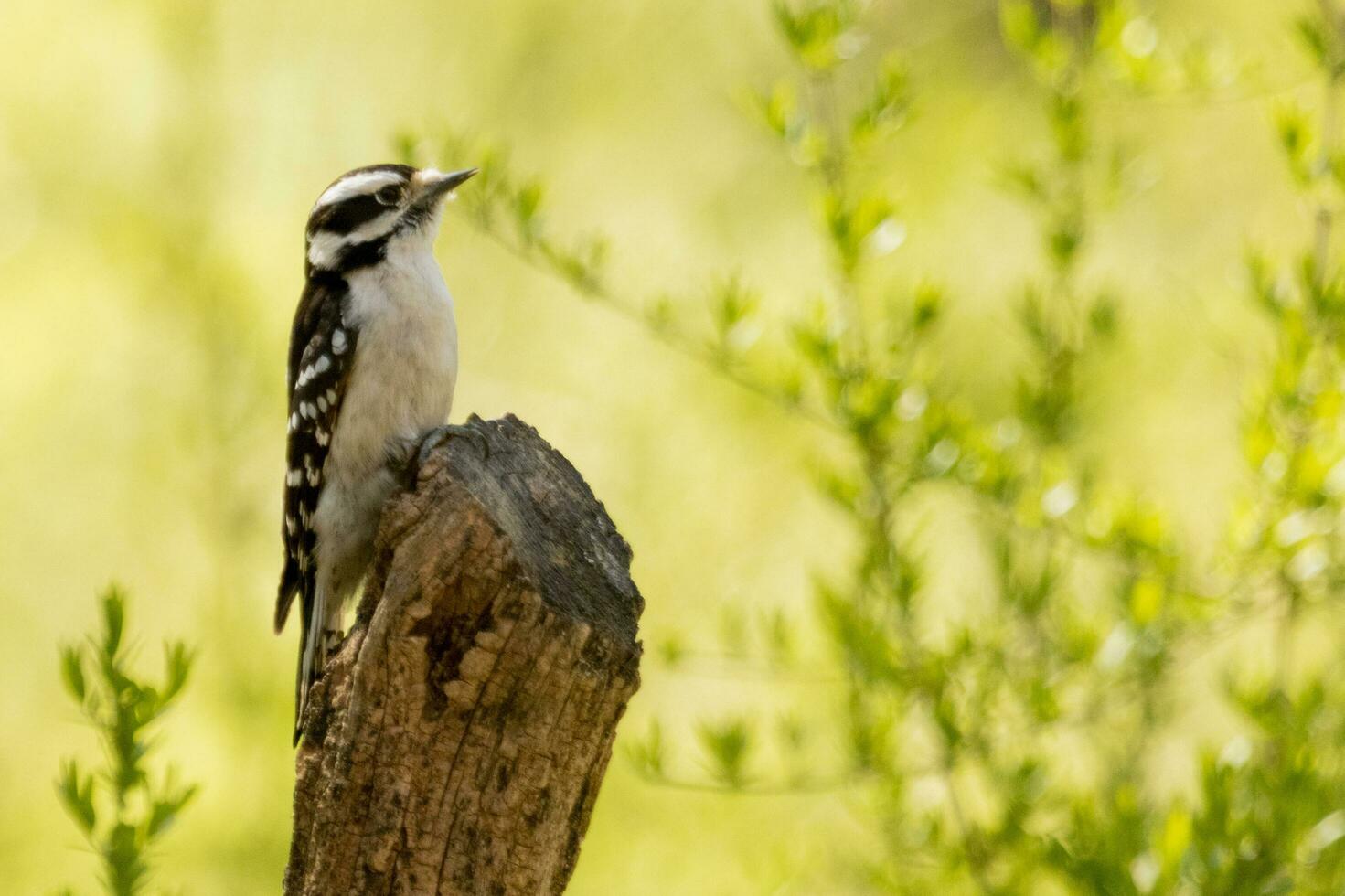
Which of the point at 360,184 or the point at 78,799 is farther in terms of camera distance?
the point at 360,184

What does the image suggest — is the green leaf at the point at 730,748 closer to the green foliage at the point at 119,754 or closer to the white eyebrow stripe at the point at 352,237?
the green foliage at the point at 119,754

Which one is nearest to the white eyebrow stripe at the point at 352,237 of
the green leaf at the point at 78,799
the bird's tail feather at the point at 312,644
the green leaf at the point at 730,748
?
the bird's tail feather at the point at 312,644

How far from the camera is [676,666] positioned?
362cm

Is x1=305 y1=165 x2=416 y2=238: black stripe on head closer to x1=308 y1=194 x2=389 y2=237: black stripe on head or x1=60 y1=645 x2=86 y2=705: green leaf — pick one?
x1=308 y1=194 x2=389 y2=237: black stripe on head

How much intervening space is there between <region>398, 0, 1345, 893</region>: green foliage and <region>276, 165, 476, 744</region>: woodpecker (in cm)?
34

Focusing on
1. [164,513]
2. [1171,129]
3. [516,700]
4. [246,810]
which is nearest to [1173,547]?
[516,700]

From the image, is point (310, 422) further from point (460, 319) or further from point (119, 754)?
point (460, 319)

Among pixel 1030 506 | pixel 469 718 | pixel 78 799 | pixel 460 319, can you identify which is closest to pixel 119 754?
pixel 78 799

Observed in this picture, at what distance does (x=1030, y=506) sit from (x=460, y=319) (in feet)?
16.3

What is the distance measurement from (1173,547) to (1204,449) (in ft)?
15.1

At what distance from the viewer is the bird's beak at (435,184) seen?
3.88 metres

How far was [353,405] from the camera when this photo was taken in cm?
359

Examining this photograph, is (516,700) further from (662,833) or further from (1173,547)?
(662,833)

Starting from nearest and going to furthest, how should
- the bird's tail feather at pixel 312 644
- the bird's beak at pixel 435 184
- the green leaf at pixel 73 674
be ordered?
the green leaf at pixel 73 674, the bird's tail feather at pixel 312 644, the bird's beak at pixel 435 184
